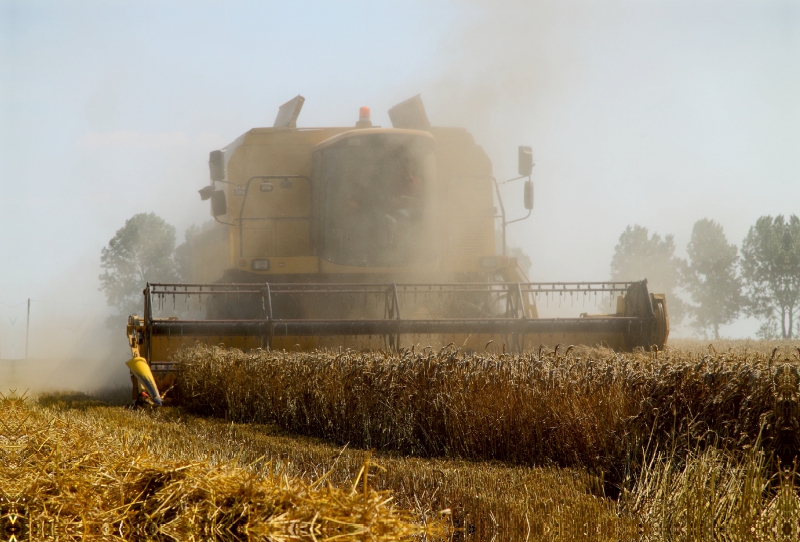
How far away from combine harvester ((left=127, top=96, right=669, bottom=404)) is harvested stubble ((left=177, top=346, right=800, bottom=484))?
1.60m

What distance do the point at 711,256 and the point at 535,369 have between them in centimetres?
5155

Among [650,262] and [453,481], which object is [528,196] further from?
[650,262]

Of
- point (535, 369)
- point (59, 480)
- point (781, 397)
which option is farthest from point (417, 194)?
point (59, 480)

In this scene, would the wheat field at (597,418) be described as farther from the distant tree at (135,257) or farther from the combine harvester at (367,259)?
the distant tree at (135,257)

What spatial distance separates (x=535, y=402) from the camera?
6.61 meters

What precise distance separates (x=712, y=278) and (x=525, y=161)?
151 feet

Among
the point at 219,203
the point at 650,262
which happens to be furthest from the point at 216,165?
the point at 650,262

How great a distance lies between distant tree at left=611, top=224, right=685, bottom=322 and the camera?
56812 mm

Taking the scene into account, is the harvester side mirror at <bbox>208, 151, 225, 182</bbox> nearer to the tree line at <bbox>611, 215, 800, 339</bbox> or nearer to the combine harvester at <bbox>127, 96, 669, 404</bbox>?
the combine harvester at <bbox>127, 96, 669, 404</bbox>

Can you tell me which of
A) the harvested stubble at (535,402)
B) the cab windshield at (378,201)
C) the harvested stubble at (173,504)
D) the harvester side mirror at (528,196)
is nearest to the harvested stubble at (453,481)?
the harvested stubble at (173,504)

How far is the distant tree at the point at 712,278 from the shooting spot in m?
53.3

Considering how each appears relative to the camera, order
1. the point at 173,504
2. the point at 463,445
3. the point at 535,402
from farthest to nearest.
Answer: the point at 463,445, the point at 535,402, the point at 173,504

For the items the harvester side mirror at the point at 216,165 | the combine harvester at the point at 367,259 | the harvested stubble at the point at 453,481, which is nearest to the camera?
the harvested stubble at the point at 453,481

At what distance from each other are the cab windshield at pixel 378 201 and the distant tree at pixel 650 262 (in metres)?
46.8
